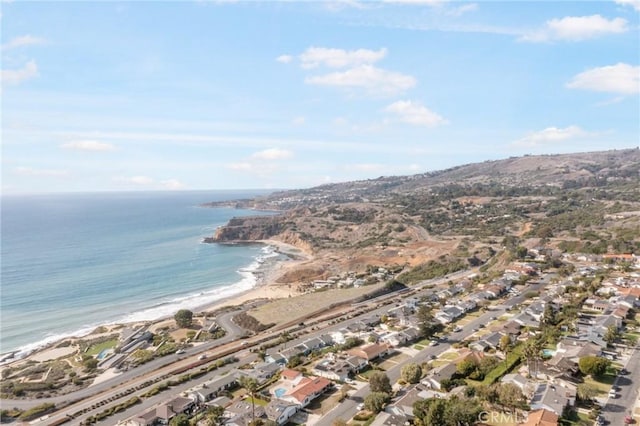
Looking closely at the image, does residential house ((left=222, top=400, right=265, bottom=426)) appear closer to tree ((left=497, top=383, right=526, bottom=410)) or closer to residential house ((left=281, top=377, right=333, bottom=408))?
residential house ((left=281, top=377, right=333, bottom=408))

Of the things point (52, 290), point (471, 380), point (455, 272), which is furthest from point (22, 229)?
point (471, 380)

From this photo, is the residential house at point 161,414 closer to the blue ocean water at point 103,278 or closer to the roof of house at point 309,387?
the roof of house at point 309,387

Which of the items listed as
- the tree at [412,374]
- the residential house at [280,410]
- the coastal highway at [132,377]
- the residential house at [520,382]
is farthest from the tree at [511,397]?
the coastal highway at [132,377]

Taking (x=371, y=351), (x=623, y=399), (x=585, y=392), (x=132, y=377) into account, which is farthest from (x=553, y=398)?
(x=132, y=377)

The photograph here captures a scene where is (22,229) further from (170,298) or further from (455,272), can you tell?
(455,272)

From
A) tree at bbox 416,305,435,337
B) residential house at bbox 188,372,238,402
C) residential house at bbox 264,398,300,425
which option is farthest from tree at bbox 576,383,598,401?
residential house at bbox 188,372,238,402

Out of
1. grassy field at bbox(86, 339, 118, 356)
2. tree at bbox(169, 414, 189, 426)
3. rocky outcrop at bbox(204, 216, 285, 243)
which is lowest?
grassy field at bbox(86, 339, 118, 356)

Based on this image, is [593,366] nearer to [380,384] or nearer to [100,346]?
[380,384]
